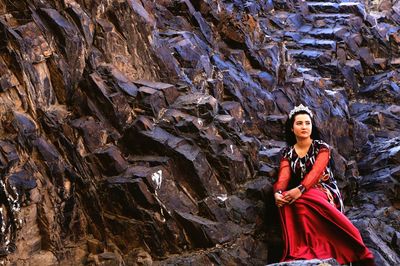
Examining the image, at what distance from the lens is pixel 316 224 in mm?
8516

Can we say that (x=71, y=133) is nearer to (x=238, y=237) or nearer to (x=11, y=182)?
(x=11, y=182)

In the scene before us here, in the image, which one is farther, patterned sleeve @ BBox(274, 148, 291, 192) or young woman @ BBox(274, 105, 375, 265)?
patterned sleeve @ BBox(274, 148, 291, 192)

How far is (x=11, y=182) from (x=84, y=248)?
59.5 inches

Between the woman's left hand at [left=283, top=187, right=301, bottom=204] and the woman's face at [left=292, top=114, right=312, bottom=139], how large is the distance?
3.00 ft

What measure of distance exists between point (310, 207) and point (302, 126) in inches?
51.1

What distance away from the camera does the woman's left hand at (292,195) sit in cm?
855

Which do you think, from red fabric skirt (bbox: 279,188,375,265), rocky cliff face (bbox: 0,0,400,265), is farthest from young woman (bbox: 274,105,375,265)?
rocky cliff face (bbox: 0,0,400,265)

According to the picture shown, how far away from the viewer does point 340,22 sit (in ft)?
59.6

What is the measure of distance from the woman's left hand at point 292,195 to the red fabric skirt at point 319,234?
7 centimetres

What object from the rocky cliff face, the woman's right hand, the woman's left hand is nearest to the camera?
the rocky cliff face

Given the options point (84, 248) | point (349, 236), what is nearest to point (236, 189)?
point (349, 236)

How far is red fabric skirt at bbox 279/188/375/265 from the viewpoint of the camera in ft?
27.3

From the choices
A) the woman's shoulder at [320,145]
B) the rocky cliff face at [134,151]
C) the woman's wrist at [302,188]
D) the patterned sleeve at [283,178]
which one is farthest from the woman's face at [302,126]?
the rocky cliff face at [134,151]

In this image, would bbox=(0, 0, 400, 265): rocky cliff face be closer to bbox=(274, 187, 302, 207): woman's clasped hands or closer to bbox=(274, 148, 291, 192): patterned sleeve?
bbox=(274, 148, 291, 192): patterned sleeve
